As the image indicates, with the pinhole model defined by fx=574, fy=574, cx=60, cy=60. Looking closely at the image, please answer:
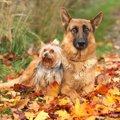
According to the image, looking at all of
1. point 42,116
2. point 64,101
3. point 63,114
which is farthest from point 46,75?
point 42,116

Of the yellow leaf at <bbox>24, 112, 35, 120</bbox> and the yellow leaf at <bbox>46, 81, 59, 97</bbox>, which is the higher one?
the yellow leaf at <bbox>46, 81, 59, 97</bbox>

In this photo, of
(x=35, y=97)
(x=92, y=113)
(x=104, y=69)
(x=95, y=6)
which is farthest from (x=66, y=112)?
(x=95, y=6)

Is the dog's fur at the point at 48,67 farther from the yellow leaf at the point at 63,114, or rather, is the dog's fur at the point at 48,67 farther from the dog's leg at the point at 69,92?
the yellow leaf at the point at 63,114

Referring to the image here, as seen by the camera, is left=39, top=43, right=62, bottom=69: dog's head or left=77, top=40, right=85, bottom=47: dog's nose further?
left=77, top=40, right=85, bottom=47: dog's nose

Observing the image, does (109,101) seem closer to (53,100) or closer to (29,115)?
(53,100)

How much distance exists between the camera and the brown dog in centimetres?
891

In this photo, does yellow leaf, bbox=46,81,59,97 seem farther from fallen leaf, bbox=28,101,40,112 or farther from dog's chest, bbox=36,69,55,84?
fallen leaf, bbox=28,101,40,112

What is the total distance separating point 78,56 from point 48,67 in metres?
0.51

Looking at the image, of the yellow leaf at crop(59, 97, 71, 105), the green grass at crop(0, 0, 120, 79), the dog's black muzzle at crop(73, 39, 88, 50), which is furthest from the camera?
the green grass at crop(0, 0, 120, 79)

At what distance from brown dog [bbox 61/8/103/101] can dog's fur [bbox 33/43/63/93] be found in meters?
0.15

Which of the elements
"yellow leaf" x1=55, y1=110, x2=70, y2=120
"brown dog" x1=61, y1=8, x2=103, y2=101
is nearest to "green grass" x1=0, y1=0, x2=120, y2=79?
"brown dog" x1=61, y1=8, x2=103, y2=101

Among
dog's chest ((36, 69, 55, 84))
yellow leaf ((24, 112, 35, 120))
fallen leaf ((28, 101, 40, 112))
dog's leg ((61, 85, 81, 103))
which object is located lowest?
yellow leaf ((24, 112, 35, 120))

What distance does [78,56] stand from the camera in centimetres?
900

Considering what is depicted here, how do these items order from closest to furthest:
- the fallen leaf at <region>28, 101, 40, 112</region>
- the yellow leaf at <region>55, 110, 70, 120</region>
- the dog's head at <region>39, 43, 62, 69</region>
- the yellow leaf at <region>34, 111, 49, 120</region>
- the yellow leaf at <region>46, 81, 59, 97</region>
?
the yellow leaf at <region>34, 111, 49, 120</region> < the yellow leaf at <region>55, 110, 70, 120</region> < the fallen leaf at <region>28, 101, 40, 112</region> < the dog's head at <region>39, 43, 62, 69</region> < the yellow leaf at <region>46, 81, 59, 97</region>
